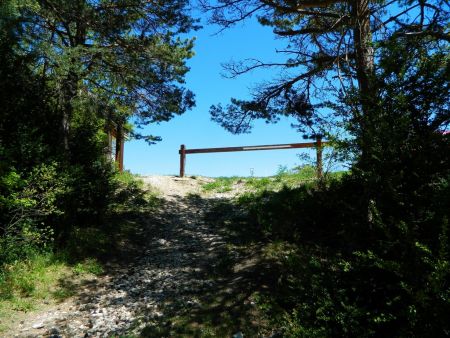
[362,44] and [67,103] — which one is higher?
[362,44]

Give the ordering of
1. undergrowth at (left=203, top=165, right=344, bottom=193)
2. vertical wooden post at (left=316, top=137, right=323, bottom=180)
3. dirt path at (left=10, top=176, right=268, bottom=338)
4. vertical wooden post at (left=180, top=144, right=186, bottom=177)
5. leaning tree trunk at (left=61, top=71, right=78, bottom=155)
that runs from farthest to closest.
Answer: vertical wooden post at (left=180, top=144, right=186, bottom=177)
undergrowth at (left=203, top=165, right=344, bottom=193)
leaning tree trunk at (left=61, top=71, right=78, bottom=155)
vertical wooden post at (left=316, top=137, right=323, bottom=180)
dirt path at (left=10, top=176, right=268, bottom=338)

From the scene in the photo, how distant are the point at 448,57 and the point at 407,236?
3.66m

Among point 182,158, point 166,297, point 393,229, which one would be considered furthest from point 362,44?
point 182,158

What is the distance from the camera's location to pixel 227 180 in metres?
15.3

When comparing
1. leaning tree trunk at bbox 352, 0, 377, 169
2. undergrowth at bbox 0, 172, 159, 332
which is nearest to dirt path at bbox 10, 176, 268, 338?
undergrowth at bbox 0, 172, 159, 332

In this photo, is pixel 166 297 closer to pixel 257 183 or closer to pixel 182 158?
pixel 257 183

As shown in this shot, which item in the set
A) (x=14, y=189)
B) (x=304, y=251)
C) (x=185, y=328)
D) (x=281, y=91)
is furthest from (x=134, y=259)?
(x=281, y=91)

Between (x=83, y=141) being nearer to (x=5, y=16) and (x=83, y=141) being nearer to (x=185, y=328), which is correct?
(x=5, y=16)

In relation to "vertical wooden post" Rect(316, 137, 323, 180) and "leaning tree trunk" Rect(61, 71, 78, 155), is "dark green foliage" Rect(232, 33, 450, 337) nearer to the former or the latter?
"vertical wooden post" Rect(316, 137, 323, 180)

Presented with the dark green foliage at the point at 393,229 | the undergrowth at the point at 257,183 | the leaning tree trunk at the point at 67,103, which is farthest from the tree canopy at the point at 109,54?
the dark green foliage at the point at 393,229

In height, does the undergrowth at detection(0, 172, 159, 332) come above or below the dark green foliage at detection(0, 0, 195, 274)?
below

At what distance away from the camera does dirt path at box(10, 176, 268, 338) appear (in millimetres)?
5164

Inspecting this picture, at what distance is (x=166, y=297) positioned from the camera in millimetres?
6258

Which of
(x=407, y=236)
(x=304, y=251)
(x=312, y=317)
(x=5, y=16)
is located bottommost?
(x=312, y=317)
